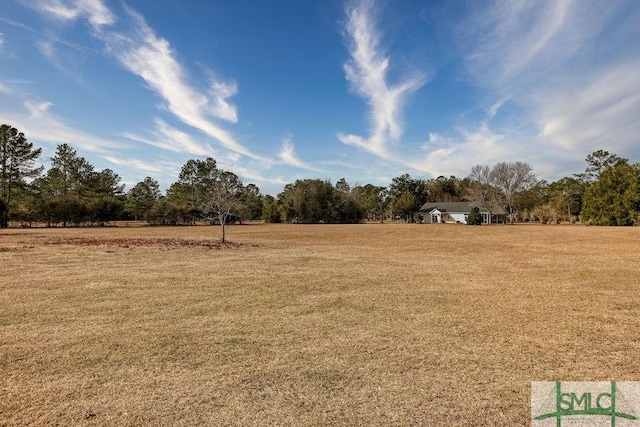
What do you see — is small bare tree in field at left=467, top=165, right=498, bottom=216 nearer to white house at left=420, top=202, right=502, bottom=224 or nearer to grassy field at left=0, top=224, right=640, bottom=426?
white house at left=420, top=202, right=502, bottom=224

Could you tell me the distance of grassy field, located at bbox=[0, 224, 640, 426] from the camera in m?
3.29

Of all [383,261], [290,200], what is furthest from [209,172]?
[383,261]

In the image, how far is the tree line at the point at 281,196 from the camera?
47.8m

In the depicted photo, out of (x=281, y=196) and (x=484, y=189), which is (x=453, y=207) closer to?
(x=484, y=189)

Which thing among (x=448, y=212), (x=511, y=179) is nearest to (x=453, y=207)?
(x=448, y=212)

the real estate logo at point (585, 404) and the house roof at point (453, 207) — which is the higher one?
the house roof at point (453, 207)

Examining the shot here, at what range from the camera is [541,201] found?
78.3 m

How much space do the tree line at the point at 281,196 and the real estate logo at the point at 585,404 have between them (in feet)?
79.1

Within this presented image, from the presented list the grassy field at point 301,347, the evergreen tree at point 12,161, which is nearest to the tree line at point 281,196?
the evergreen tree at point 12,161

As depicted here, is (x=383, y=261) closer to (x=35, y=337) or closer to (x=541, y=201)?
(x=35, y=337)

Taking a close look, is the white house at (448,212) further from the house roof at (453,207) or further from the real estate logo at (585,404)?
the real estate logo at (585,404)

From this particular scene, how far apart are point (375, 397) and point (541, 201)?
9093cm

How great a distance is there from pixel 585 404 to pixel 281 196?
91.1 m

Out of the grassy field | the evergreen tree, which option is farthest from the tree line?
the grassy field
